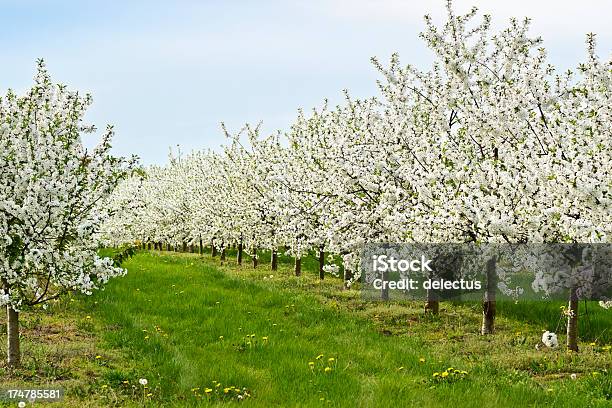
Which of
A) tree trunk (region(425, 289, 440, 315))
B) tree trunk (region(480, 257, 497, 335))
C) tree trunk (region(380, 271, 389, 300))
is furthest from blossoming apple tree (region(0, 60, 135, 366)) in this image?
tree trunk (region(380, 271, 389, 300))

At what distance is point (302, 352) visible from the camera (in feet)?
36.8

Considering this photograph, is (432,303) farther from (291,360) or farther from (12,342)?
(12,342)

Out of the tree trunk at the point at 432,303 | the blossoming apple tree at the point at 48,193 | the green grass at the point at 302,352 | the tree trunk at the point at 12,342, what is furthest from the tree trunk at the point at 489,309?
the tree trunk at the point at 12,342

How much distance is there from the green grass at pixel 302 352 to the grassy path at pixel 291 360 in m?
0.03

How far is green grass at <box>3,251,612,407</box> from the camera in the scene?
8.79m

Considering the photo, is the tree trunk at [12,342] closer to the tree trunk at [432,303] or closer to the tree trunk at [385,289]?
the tree trunk at [432,303]

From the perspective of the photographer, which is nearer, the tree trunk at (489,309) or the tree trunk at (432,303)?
the tree trunk at (489,309)

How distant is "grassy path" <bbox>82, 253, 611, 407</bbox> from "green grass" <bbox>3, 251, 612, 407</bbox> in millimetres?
30

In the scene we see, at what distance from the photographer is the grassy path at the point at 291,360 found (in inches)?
342

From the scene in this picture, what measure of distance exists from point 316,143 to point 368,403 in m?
14.8

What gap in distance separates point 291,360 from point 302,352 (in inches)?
29.6

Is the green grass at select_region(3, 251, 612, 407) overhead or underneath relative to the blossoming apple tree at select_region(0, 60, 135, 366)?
underneath

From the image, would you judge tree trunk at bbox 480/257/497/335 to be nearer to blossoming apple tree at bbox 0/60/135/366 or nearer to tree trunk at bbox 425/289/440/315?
tree trunk at bbox 425/289/440/315

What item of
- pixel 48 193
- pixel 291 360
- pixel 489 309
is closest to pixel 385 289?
pixel 489 309
